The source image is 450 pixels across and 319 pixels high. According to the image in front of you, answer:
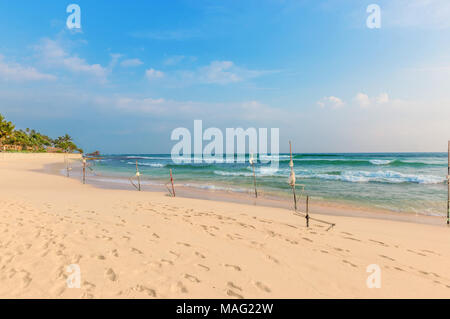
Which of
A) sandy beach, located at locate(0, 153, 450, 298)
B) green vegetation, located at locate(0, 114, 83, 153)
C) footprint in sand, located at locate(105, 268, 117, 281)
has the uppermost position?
green vegetation, located at locate(0, 114, 83, 153)

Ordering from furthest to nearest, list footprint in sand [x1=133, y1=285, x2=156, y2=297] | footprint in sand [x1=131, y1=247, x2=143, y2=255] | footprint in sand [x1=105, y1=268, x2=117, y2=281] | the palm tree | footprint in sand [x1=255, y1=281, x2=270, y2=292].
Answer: the palm tree, footprint in sand [x1=131, y1=247, x2=143, y2=255], footprint in sand [x1=105, y1=268, x2=117, y2=281], footprint in sand [x1=255, y1=281, x2=270, y2=292], footprint in sand [x1=133, y1=285, x2=156, y2=297]

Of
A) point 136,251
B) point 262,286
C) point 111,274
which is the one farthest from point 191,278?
point 136,251

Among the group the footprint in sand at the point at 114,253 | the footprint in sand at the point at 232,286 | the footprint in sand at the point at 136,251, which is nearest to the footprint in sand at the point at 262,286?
the footprint in sand at the point at 232,286

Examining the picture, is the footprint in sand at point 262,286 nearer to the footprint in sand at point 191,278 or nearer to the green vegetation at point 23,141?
the footprint in sand at point 191,278

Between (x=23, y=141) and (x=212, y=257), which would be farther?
(x=23, y=141)

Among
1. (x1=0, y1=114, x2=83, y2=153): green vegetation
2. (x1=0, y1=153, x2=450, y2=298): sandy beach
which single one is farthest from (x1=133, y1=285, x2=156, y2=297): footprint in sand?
(x1=0, y1=114, x2=83, y2=153): green vegetation

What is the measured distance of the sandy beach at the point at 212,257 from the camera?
312cm

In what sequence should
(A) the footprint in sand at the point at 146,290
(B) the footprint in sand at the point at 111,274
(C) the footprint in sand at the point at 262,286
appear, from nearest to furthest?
(A) the footprint in sand at the point at 146,290
(C) the footprint in sand at the point at 262,286
(B) the footprint in sand at the point at 111,274

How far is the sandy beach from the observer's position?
312 cm

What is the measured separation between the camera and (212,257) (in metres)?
4.11

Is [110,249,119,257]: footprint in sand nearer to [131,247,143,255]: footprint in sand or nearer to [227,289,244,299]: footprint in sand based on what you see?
[131,247,143,255]: footprint in sand

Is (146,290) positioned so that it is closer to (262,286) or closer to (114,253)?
(114,253)
